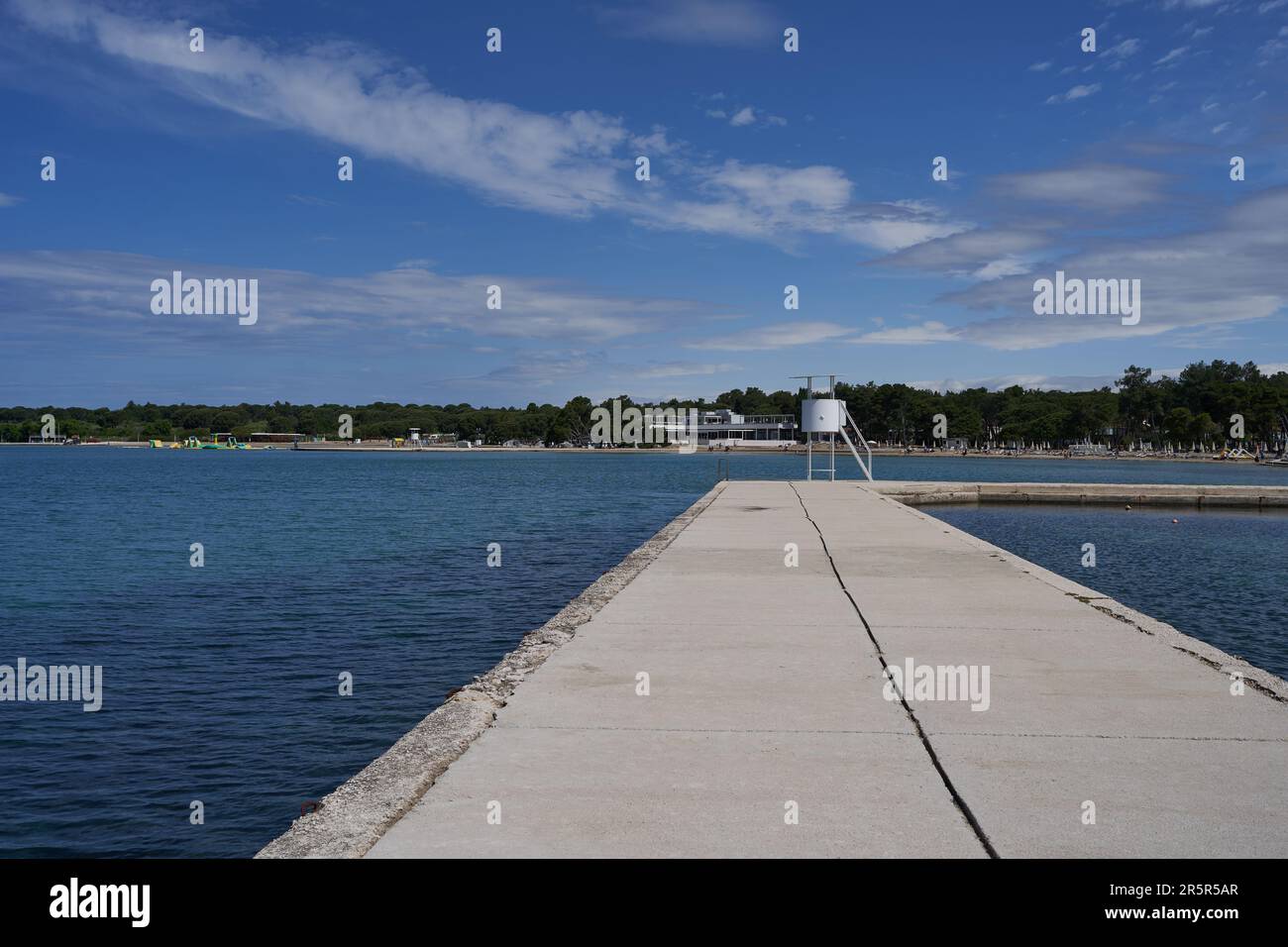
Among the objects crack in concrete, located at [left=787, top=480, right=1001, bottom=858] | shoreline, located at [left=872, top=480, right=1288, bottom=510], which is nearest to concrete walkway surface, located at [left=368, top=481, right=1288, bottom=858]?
crack in concrete, located at [left=787, top=480, right=1001, bottom=858]

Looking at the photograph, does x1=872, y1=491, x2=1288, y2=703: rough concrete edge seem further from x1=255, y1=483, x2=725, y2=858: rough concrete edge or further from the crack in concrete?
x1=255, y1=483, x2=725, y2=858: rough concrete edge

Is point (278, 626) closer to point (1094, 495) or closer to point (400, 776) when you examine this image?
point (400, 776)

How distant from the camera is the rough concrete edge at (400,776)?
18.4ft

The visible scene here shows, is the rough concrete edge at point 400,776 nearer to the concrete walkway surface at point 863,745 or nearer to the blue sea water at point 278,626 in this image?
the concrete walkway surface at point 863,745

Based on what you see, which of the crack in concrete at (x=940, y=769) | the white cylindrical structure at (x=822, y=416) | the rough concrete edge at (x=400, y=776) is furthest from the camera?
the white cylindrical structure at (x=822, y=416)

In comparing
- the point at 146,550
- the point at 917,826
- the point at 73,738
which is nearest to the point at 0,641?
the point at 73,738

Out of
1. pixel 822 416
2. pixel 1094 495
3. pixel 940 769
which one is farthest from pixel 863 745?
pixel 1094 495

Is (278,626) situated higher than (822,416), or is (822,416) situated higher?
(822,416)

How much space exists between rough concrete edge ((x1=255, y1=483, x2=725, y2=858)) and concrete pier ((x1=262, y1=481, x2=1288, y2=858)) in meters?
0.03

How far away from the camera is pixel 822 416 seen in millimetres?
55531

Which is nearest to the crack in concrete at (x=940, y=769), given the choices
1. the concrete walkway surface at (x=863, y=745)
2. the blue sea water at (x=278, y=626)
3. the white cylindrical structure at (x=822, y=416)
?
the concrete walkway surface at (x=863, y=745)

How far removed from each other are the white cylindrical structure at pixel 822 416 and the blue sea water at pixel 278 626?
10641 mm

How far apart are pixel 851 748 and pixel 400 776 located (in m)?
3.30
